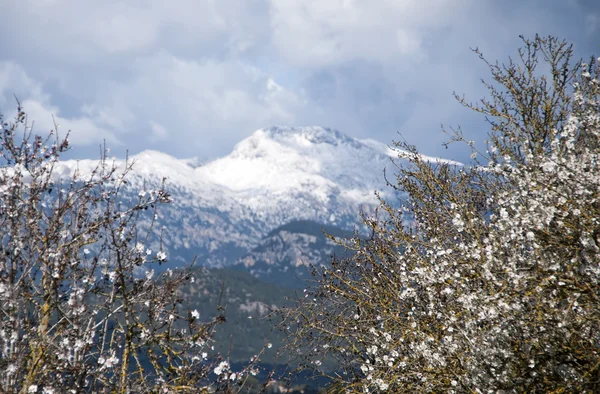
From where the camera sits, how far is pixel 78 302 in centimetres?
921

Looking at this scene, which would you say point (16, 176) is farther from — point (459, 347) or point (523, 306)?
point (523, 306)

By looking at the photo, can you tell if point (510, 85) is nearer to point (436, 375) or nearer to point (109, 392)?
point (436, 375)

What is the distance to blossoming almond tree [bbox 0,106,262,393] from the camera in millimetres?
9100

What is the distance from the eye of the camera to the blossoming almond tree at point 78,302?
29.9ft

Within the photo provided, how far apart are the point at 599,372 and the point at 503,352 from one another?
118 centimetres

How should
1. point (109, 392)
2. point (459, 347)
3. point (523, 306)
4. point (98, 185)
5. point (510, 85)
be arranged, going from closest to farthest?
point (523, 306) < point (459, 347) < point (109, 392) < point (98, 185) < point (510, 85)

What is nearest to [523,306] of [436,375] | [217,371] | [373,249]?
[436,375]

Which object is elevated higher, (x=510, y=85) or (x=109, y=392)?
(x=510, y=85)

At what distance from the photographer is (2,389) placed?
28.3ft

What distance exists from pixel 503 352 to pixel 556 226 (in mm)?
2002

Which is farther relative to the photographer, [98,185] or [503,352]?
[98,185]

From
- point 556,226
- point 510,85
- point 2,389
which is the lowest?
point 2,389

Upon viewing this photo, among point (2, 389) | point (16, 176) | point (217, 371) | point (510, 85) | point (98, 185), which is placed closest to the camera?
point (2, 389)

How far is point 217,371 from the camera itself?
1038 centimetres
